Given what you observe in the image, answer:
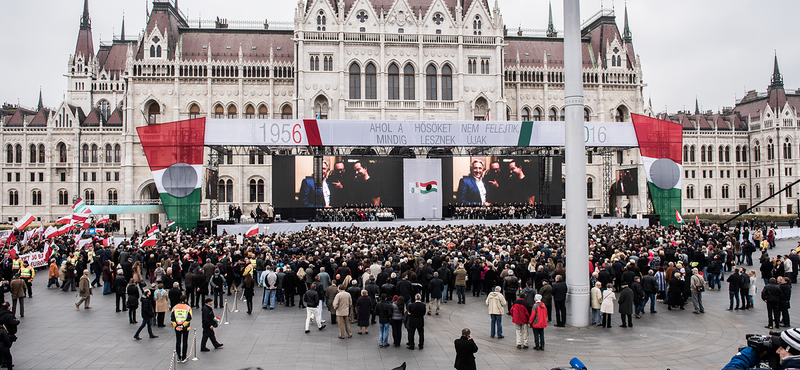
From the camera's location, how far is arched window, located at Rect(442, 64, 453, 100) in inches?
1869

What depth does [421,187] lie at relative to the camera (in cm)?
3706

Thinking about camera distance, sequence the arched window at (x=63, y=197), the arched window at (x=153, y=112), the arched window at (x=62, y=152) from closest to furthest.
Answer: the arched window at (x=153, y=112) < the arched window at (x=63, y=197) < the arched window at (x=62, y=152)

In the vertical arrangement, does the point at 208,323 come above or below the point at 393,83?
below

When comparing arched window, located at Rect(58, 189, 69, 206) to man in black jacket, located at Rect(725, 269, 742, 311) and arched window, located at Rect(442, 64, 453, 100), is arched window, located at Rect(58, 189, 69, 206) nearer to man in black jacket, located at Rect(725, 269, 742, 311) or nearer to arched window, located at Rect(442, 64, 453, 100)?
arched window, located at Rect(442, 64, 453, 100)

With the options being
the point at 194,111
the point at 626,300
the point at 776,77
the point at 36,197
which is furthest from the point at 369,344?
the point at 776,77

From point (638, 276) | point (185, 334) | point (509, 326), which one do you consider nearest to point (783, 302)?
point (638, 276)

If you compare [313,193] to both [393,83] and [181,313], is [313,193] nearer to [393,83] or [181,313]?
[393,83]

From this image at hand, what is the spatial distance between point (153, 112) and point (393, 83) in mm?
22977

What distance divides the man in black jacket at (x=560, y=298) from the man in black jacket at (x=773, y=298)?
440 centimetres

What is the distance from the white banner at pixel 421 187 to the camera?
37.0 m

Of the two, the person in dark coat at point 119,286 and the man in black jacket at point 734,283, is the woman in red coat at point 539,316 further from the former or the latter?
the person in dark coat at point 119,286

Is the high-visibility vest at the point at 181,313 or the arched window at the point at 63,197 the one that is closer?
the high-visibility vest at the point at 181,313

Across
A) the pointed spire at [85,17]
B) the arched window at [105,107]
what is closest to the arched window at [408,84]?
the arched window at [105,107]

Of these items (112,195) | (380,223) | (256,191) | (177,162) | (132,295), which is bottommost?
(132,295)
